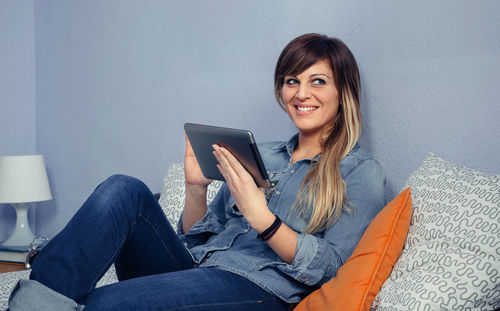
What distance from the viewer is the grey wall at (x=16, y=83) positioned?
10.1 ft

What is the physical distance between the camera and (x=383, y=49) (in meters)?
1.67

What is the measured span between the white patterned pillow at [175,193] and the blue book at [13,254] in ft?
2.93

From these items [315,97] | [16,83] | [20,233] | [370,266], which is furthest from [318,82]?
[16,83]

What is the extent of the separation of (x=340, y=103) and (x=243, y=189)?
50cm

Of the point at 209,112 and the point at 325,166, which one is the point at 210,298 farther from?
the point at 209,112

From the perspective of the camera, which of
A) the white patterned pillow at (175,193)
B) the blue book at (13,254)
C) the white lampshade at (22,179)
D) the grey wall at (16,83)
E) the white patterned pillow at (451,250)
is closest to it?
the white patterned pillow at (451,250)

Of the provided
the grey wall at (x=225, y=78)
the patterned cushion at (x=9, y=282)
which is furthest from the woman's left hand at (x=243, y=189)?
the patterned cushion at (x=9, y=282)

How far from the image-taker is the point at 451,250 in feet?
3.62

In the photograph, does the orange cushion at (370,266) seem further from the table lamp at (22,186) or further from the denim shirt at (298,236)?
the table lamp at (22,186)

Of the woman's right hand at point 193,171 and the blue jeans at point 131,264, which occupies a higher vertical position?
the woman's right hand at point 193,171

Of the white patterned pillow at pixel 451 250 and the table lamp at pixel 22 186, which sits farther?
the table lamp at pixel 22 186

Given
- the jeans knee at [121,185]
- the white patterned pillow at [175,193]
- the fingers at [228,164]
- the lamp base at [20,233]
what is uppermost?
the fingers at [228,164]

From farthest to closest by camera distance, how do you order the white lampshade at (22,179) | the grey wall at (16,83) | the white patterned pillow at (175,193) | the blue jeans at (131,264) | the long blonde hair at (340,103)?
1. the grey wall at (16,83)
2. the white lampshade at (22,179)
3. the white patterned pillow at (175,193)
4. the long blonde hair at (340,103)
5. the blue jeans at (131,264)

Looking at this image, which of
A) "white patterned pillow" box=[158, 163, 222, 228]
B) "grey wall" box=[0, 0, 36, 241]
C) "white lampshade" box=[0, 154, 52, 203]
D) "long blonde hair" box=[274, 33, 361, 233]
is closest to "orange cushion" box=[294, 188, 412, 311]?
"long blonde hair" box=[274, 33, 361, 233]
